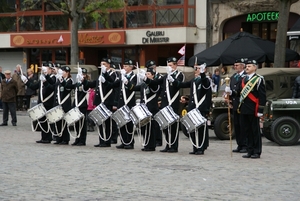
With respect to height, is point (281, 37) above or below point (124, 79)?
above

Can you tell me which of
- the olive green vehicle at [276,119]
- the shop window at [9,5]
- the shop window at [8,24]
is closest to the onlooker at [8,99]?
the olive green vehicle at [276,119]

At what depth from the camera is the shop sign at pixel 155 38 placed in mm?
37750

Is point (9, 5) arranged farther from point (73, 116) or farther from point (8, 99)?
point (73, 116)

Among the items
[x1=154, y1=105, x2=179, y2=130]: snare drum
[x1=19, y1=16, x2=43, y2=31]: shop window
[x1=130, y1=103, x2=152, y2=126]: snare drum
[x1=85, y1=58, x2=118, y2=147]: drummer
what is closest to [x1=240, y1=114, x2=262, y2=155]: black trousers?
[x1=154, y1=105, x2=179, y2=130]: snare drum

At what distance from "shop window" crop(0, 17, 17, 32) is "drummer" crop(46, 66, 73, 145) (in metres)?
25.0

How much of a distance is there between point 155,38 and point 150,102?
20.9 metres

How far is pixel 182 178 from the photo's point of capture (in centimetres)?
1262

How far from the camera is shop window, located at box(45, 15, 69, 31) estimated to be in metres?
41.6

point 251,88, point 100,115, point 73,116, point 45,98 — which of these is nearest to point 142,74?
point 100,115

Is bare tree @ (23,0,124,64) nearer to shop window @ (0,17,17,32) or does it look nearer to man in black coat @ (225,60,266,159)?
shop window @ (0,17,17,32)

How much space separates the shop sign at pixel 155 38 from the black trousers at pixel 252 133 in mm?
21877

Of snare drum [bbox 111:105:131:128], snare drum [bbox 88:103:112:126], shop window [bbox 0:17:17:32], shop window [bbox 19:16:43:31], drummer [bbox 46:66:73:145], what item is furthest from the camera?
shop window [bbox 0:17:17:32]

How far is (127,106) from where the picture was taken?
17.7 metres

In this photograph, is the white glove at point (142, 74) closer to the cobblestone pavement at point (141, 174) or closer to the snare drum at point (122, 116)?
the snare drum at point (122, 116)
